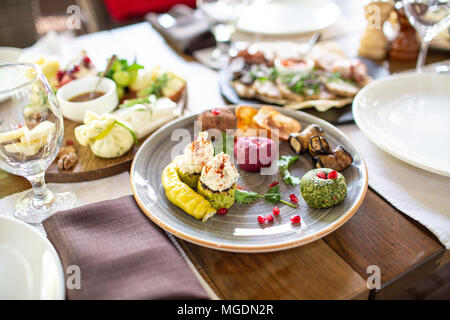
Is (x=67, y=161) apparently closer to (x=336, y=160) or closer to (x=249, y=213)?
(x=249, y=213)

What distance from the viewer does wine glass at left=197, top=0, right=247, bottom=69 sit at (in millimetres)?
2225

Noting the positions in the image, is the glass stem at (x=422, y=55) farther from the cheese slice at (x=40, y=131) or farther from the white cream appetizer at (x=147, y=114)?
the cheese slice at (x=40, y=131)

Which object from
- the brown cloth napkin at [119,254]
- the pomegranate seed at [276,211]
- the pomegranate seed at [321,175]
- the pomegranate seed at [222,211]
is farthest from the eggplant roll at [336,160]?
the brown cloth napkin at [119,254]

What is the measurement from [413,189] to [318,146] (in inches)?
14.7

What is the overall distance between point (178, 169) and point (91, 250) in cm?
39

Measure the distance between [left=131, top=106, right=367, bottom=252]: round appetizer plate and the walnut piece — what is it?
304 mm

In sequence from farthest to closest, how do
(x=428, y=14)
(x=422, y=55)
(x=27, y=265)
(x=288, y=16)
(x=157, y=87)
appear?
(x=288, y=16)
(x=422, y=55)
(x=157, y=87)
(x=428, y=14)
(x=27, y=265)

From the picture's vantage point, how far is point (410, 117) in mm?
1664

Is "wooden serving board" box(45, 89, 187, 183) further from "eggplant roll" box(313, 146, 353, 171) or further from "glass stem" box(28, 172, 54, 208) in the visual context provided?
"eggplant roll" box(313, 146, 353, 171)

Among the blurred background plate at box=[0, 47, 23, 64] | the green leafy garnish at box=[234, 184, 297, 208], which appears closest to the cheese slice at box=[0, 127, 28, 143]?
the green leafy garnish at box=[234, 184, 297, 208]

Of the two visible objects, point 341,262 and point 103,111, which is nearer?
point 341,262

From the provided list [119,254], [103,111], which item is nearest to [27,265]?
[119,254]
